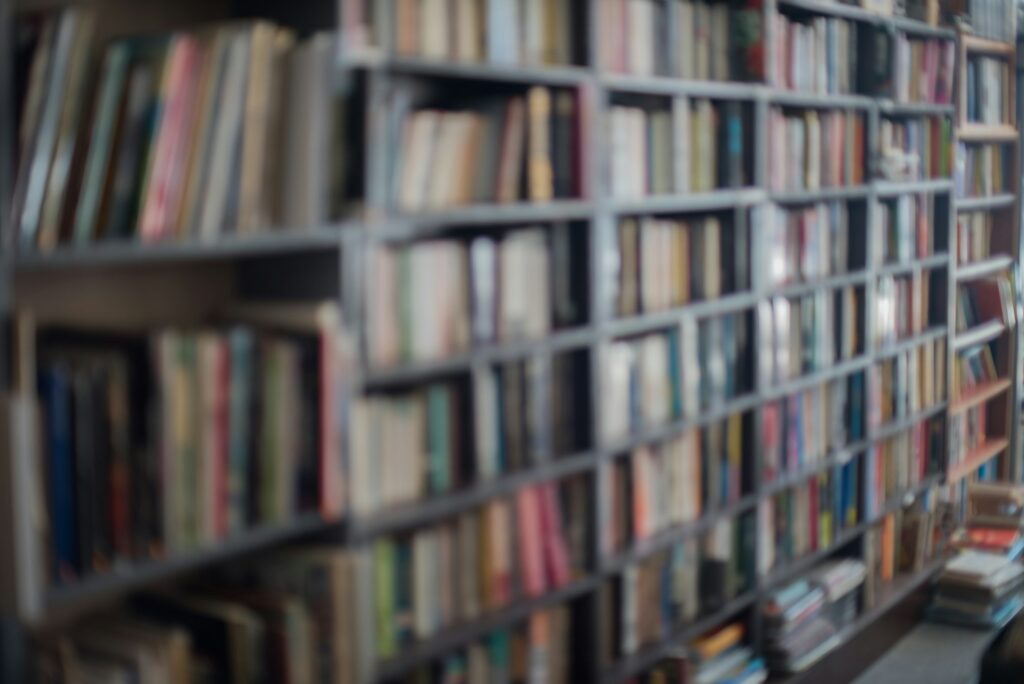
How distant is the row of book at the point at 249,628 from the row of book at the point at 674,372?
884 millimetres

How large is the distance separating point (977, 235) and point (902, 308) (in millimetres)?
1074

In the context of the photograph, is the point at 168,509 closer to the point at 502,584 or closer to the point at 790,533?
the point at 502,584

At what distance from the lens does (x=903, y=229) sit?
14.1 ft

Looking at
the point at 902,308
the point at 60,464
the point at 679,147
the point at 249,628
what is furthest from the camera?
the point at 902,308

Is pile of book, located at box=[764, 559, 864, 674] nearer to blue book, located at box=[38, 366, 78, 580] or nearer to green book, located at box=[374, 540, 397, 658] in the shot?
green book, located at box=[374, 540, 397, 658]

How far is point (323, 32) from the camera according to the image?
212cm

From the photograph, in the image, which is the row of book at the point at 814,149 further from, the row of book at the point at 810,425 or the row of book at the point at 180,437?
the row of book at the point at 180,437

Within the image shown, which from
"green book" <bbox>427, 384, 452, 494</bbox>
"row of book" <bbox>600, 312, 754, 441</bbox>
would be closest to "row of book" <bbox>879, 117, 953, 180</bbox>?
"row of book" <bbox>600, 312, 754, 441</bbox>

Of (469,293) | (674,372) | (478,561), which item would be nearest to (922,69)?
(674,372)

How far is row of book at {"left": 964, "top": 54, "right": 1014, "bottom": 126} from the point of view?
5082 mm

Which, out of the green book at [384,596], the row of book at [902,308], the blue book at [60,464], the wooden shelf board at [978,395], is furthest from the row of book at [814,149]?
the blue book at [60,464]

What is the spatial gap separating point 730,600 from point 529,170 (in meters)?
1.45

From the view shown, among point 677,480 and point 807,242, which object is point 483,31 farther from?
point 807,242

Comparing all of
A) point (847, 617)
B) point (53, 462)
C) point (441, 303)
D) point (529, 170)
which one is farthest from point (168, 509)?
point (847, 617)
